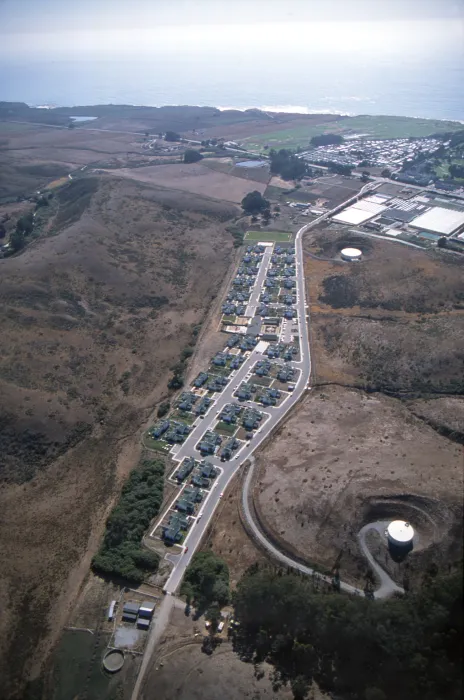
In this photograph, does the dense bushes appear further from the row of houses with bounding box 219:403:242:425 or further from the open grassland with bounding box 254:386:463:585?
the open grassland with bounding box 254:386:463:585

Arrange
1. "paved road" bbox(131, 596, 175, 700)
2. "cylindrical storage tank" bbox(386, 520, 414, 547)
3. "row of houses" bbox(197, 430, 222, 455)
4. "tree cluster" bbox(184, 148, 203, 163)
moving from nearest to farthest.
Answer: "paved road" bbox(131, 596, 175, 700), "cylindrical storage tank" bbox(386, 520, 414, 547), "row of houses" bbox(197, 430, 222, 455), "tree cluster" bbox(184, 148, 203, 163)

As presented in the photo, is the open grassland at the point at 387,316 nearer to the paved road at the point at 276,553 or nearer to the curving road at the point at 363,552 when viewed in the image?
the paved road at the point at 276,553

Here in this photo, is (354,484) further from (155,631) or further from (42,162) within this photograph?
(42,162)

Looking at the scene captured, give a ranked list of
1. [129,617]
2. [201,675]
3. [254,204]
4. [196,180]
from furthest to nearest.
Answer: [196,180] → [254,204] → [129,617] → [201,675]

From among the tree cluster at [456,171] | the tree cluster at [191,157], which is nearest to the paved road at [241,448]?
the tree cluster at [456,171]

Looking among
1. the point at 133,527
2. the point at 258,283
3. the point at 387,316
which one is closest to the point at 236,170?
the point at 258,283

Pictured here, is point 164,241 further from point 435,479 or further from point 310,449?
point 435,479

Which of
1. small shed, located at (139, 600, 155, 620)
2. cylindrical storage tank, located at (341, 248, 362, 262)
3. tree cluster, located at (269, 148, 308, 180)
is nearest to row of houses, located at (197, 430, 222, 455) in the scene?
small shed, located at (139, 600, 155, 620)

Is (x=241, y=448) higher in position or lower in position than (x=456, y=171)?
lower
